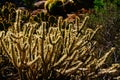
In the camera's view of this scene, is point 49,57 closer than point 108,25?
Yes

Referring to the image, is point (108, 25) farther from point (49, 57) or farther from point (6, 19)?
point (49, 57)

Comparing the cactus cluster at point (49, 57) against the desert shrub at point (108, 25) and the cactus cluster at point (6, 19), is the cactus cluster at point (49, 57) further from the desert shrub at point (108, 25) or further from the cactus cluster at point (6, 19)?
the desert shrub at point (108, 25)

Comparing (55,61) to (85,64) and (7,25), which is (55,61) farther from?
(7,25)

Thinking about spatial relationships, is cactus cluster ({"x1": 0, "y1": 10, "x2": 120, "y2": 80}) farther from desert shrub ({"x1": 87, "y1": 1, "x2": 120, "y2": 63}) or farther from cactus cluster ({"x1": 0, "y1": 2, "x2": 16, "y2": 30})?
desert shrub ({"x1": 87, "y1": 1, "x2": 120, "y2": 63})

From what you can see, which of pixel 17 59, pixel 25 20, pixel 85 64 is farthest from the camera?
pixel 25 20

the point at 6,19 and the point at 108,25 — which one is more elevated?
the point at 6,19

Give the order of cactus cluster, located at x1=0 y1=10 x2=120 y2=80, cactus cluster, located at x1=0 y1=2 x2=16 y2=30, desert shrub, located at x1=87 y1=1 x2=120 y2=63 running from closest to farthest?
cactus cluster, located at x1=0 y1=10 x2=120 y2=80, cactus cluster, located at x1=0 y1=2 x2=16 y2=30, desert shrub, located at x1=87 y1=1 x2=120 y2=63

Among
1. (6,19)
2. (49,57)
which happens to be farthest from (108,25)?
(49,57)

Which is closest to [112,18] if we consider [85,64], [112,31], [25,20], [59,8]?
[112,31]

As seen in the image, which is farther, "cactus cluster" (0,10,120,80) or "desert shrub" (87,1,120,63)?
"desert shrub" (87,1,120,63)

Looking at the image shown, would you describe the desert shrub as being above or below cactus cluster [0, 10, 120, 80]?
below

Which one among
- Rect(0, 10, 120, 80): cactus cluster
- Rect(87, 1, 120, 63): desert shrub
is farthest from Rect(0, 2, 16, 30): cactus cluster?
Rect(87, 1, 120, 63): desert shrub
